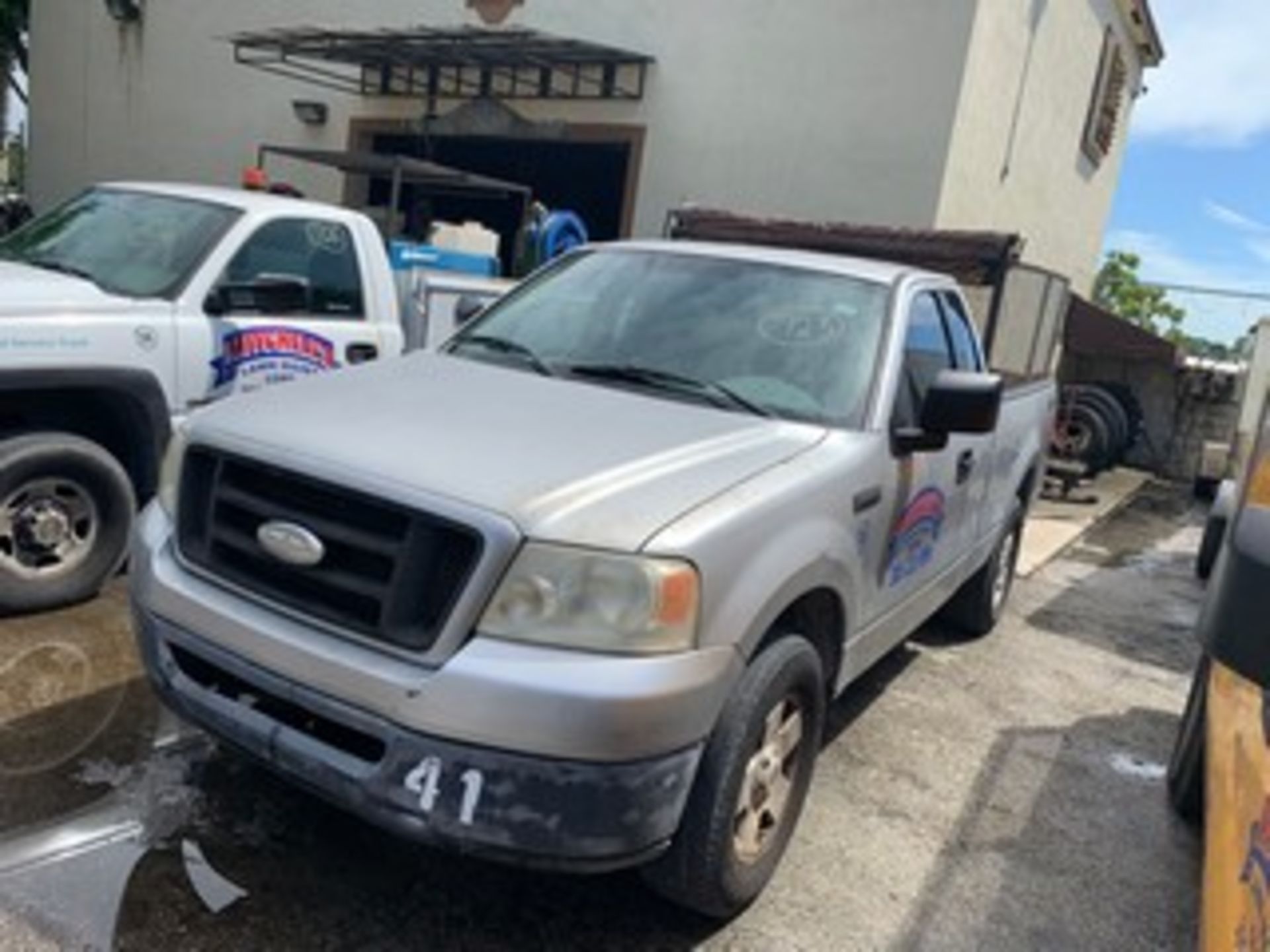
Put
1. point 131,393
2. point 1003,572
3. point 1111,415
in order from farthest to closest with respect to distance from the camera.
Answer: point 1111,415 < point 1003,572 < point 131,393

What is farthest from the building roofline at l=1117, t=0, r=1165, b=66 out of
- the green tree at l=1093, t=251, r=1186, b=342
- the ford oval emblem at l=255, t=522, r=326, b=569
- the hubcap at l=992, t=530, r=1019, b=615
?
the ford oval emblem at l=255, t=522, r=326, b=569

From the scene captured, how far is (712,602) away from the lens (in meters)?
2.73

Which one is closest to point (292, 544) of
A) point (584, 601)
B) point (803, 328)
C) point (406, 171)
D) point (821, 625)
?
point (584, 601)

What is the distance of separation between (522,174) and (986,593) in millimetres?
11363

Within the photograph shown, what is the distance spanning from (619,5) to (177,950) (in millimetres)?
12433

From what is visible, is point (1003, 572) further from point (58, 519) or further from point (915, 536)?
point (58, 519)

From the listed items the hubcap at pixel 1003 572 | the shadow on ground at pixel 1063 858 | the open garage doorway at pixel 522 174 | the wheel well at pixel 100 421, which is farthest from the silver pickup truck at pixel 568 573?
the open garage doorway at pixel 522 174

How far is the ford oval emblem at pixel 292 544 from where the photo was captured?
2832mm

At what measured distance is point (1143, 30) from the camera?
18750 mm

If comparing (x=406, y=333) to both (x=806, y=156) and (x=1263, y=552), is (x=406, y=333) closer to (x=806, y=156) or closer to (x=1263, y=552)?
(x=1263, y=552)

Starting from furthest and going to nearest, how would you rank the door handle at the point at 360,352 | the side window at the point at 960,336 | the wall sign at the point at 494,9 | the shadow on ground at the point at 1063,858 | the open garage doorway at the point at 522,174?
the open garage doorway at the point at 522,174 → the wall sign at the point at 494,9 → the door handle at the point at 360,352 → the side window at the point at 960,336 → the shadow on ground at the point at 1063,858

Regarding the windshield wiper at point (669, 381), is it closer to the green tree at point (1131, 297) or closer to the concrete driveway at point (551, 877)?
the concrete driveway at point (551, 877)

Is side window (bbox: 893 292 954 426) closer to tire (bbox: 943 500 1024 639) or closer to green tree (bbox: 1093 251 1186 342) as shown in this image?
tire (bbox: 943 500 1024 639)

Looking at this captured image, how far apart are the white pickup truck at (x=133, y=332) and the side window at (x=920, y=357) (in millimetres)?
2790
